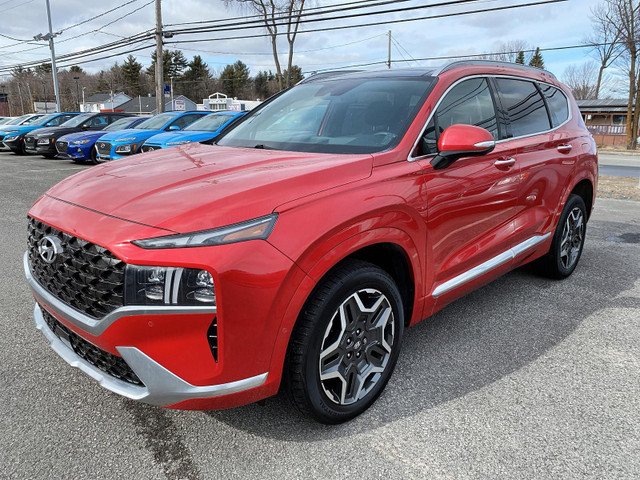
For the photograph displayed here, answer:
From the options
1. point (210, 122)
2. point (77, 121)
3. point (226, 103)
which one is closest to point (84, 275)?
point (210, 122)

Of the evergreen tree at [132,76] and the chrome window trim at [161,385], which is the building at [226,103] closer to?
the evergreen tree at [132,76]

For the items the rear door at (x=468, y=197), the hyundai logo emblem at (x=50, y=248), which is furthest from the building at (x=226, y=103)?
the hyundai logo emblem at (x=50, y=248)

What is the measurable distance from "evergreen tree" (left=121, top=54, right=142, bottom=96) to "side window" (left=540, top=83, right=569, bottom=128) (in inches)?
4207

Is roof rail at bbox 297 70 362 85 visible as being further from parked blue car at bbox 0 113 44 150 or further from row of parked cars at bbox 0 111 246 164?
parked blue car at bbox 0 113 44 150

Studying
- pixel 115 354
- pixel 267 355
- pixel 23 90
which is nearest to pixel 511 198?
pixel 267 355

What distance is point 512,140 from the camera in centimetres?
337

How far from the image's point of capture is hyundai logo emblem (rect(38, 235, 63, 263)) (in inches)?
80.0

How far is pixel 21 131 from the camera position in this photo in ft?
57.7

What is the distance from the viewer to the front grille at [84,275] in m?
1.81

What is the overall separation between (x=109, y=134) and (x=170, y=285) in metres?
12.2

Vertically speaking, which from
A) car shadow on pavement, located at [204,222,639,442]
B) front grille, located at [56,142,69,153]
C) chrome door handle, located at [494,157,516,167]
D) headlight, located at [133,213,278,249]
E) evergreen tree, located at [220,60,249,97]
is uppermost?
evergreen tree, located at [220,60,249,97]

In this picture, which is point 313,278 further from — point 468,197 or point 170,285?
point 468,197

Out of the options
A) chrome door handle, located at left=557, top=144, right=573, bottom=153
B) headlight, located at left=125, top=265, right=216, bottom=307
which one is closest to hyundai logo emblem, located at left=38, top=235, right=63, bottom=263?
headlight, located at left=125, top=265, right=216, bottom=307

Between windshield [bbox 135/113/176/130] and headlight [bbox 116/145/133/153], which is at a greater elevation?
windshield [bbox 135/113/176/130]
